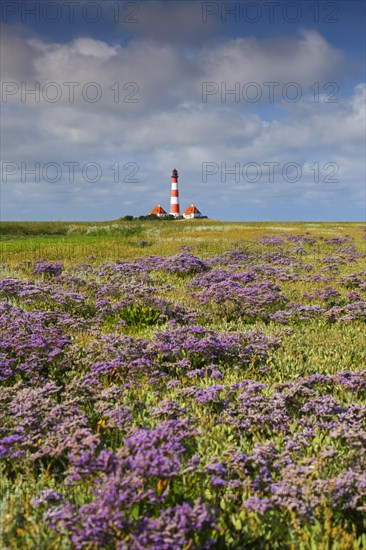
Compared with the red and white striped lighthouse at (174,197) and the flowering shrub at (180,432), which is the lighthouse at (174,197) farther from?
the flowering shrub at (180,432)

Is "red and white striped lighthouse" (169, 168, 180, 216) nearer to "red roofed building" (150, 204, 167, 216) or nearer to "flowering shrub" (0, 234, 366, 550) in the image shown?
"red roofed building" (150, 204, 167, 216)

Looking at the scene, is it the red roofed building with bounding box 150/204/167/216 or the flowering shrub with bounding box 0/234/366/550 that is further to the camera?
the red roofed building with bounding box 150/204/167/216

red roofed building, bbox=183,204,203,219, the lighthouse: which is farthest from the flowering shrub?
red roofed building, bbox=183,204,203,219

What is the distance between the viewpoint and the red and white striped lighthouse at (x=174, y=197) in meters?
97.3

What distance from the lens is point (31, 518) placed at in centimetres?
320

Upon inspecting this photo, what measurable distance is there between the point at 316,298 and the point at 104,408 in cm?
901

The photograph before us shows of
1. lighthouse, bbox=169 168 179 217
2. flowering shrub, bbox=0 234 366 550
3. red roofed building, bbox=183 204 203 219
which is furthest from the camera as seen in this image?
red roofed building, bbox=183 204 203 219

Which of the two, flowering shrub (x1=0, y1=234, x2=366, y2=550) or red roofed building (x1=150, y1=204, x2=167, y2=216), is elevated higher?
red roofed building (x1=150, y1=204, x2=167, y2=216)

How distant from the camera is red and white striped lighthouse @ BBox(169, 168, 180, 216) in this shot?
97.3 m

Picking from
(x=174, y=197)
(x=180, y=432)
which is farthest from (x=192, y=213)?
(x=180, y=432)

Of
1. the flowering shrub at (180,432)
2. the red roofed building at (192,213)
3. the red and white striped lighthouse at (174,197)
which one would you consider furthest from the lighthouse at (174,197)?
the flowering shrub at (180,432)

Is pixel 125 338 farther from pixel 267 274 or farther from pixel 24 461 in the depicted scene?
pixel 267 274

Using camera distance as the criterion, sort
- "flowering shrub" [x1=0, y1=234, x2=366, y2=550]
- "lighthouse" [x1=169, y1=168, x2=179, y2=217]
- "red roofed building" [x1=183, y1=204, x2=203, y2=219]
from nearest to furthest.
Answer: "flowering shrub" [x1=0, y1=234, x2=366, y2=550] < "lighthouse" [x1=169, y1=168, x2=179, y2=217] < "red roofed building" [x1=183, y1=204, x2=203, y2=219]

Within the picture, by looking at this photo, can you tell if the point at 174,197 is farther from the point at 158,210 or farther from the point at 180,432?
the point at 180,432
